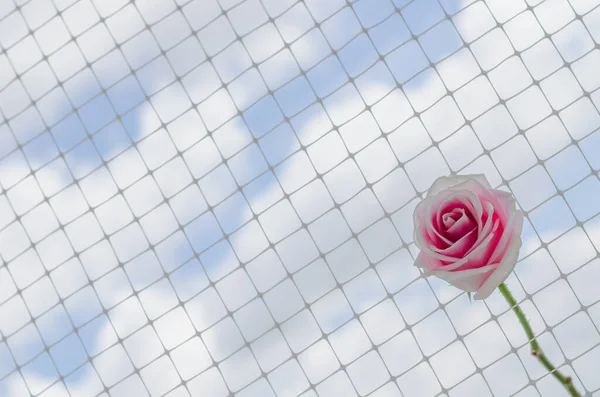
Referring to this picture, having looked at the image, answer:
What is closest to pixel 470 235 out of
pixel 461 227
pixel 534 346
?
pixel 461 227

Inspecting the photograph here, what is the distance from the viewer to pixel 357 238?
5.74ft

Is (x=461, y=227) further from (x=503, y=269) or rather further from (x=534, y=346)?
(x=534, y=346)

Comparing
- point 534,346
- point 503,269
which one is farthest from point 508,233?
point 534,346

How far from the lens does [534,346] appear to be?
1017mm

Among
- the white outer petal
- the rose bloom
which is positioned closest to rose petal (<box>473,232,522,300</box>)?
the rose bloom

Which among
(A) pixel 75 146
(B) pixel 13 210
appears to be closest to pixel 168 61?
(A) pixel 75 146

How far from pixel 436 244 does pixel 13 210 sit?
154 centimetres

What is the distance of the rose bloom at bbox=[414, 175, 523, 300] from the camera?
0.86 meters

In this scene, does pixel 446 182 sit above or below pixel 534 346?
above

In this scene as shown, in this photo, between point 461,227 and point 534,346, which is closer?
point 461,227

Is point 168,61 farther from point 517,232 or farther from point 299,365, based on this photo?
point 517,232

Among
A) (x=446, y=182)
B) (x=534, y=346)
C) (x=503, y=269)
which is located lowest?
(x=534, y=346)

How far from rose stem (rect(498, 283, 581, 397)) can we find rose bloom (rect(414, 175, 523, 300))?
81 millimetres

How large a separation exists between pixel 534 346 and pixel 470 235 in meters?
0.25
